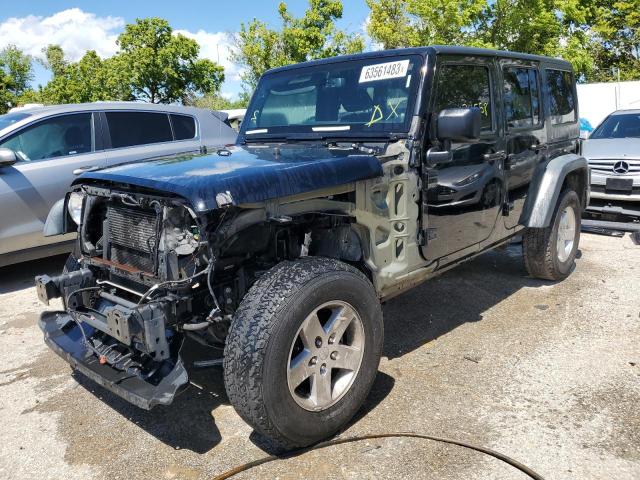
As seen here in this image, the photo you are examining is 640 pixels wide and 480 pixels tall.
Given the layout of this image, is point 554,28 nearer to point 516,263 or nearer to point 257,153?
point 516,263

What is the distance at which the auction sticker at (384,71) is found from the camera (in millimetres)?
3576

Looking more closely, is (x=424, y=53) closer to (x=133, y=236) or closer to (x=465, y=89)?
(x=465, y=89)

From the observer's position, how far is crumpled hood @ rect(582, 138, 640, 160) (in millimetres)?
7691

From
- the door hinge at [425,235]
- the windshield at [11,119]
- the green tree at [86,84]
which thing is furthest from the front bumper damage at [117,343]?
the green tree at [86,84]

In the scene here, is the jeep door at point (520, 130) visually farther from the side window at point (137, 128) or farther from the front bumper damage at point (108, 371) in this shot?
the side window at point (137, 128)

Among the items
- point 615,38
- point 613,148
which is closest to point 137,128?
point 613,148

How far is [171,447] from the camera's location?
9.43 feet

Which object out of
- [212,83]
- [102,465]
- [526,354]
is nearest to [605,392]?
[526,354]

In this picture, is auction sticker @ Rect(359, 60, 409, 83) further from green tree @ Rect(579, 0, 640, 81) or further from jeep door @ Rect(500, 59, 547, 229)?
green tree @ Rect(579, 0, 640, 81)

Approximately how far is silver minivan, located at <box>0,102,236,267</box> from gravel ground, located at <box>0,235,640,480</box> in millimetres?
1052

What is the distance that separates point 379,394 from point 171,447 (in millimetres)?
1227

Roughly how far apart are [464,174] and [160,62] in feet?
58.7

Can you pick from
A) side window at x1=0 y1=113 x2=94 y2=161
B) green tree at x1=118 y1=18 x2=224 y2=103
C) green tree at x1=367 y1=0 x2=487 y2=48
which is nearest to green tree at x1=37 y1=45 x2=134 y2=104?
green tree at x1=118 y1=18 x2=224 y2=103

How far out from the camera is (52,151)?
580 centimetres
